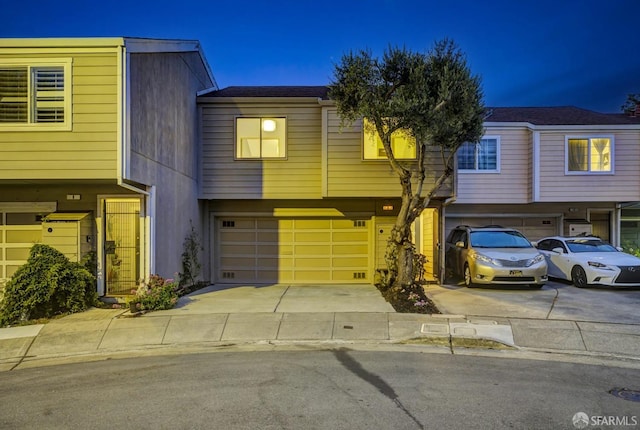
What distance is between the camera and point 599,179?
1445cm

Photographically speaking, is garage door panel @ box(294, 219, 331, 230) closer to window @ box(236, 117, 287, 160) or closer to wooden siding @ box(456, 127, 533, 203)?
window @ box(236, 117, 287, 160)

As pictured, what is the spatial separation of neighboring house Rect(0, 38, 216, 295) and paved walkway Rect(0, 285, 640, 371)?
187cm

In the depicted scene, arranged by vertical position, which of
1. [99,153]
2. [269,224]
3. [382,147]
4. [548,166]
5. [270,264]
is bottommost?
[270,264]

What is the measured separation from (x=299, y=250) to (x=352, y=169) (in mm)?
3051

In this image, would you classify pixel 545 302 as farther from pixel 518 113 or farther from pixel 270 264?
pixel 518 113

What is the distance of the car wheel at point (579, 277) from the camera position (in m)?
11.5

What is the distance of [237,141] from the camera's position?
13.1m

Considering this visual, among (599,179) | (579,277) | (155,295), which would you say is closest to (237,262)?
(155,295)

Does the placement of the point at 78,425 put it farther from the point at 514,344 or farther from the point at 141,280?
the point at 514,344

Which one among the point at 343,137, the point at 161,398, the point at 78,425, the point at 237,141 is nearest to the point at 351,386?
the point at 161,398

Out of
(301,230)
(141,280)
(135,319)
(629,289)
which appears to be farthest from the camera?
(301,230)

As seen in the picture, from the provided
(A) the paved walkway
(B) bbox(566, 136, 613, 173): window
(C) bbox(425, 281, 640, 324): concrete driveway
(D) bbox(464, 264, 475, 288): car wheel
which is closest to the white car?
(C) bbox(425, 281, 640, 324): concrete driveway

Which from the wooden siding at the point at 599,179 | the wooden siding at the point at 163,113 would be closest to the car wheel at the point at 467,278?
the wooden siding at the point at 599,179

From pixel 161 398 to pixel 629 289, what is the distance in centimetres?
1130
